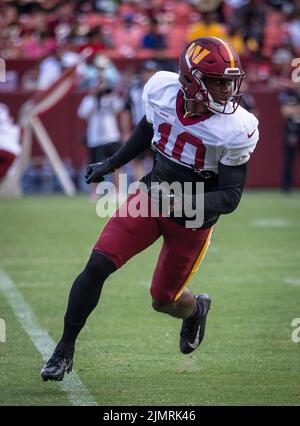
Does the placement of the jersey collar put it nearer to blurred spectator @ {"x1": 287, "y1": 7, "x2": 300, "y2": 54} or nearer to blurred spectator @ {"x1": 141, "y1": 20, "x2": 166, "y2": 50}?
blurred spectator @ {"x1": 141, "y1": 20, "x2": 166, "y2": 50}

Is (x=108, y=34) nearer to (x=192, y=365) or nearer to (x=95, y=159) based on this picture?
(x=95, y=159)

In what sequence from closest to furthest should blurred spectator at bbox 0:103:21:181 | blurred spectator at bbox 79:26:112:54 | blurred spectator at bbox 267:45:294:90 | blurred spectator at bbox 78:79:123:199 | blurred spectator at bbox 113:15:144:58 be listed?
1. blurred spectator at bbox 0:103:21:181
2. blurred spectator at bbox 78:79:123:199
3. blurred spectator at bbox 79:26:112:54
4. blurred spectator at bbox 267:45:294:90
5. blurred spectator at bbox 113:15:144:58

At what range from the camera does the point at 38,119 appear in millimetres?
13969

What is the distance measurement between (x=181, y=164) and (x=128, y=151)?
337 mm

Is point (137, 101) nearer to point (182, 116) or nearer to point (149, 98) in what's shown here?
point (149, 98)

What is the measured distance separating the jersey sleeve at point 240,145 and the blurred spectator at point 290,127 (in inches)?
388

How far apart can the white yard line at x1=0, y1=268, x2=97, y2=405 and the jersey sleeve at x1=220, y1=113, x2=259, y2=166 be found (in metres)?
1.20

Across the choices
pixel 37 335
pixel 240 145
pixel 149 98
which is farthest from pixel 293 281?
pixel 240 145

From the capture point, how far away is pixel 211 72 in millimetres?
4215

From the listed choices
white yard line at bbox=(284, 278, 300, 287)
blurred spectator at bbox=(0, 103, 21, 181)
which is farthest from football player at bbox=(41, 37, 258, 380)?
blurred spectator at bbox=(0, 103, 21, 181)

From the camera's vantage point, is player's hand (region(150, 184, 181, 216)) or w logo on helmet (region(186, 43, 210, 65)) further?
w logo on helmet (region(186, 43, 210, 65))

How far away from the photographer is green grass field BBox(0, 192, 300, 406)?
4215 mm

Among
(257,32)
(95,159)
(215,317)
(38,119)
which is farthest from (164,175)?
(257,32)

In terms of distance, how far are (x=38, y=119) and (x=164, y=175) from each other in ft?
31.9
